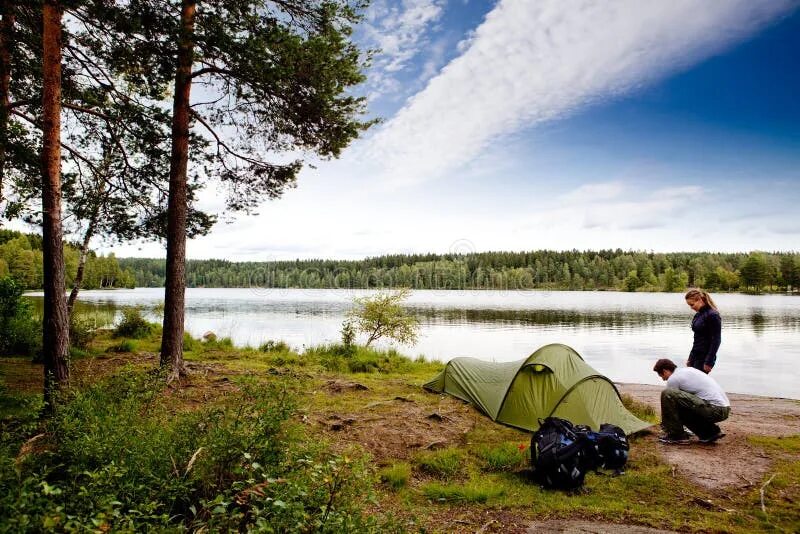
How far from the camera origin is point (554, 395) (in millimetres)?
7719

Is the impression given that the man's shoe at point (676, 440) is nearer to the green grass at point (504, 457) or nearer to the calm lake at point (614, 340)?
the green grass at point (504, 457)

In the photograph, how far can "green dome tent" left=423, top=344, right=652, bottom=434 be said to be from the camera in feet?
24.6

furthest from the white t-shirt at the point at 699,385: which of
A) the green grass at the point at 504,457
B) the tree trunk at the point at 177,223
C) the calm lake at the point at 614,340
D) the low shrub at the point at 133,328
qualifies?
the low shrub at the point at 133,328

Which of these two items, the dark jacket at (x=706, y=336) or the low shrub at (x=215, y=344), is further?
the low shrub at (x=215, y=344)

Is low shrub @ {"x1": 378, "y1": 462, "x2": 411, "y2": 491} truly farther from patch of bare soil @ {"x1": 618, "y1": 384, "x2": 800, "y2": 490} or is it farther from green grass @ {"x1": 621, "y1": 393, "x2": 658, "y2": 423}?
green grass @ {"x1": 621, "y1": 393, "x2": 658, "y2": 423}

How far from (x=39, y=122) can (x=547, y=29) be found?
14627 mm

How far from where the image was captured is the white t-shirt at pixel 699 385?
6.74 meters

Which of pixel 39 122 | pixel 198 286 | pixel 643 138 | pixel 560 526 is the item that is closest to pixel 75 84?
pixel 39 122

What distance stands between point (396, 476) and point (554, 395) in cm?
370

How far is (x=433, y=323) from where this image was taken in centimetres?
3469

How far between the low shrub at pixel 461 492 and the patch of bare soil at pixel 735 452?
9.43 feet

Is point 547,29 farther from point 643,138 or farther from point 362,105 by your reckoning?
point 643,138

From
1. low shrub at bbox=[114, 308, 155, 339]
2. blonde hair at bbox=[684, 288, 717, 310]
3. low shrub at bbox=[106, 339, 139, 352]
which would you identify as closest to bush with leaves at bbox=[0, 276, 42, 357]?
low shrub at bbox=[106, 339, 139, 352]

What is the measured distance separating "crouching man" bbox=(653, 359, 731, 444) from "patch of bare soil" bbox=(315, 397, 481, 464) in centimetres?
340
